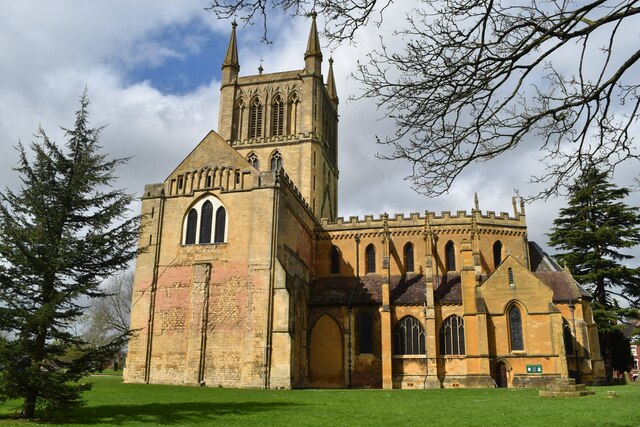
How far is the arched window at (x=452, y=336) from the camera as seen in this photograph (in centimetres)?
3291

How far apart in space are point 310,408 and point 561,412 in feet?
25.5

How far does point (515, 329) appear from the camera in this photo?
31781 millimetres

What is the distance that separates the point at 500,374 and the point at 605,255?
46.2ft

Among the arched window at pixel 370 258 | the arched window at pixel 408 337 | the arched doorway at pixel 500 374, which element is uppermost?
the arched window at pixel 370 258

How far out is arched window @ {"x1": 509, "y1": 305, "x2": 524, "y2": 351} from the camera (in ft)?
103

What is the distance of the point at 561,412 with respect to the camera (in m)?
16.0

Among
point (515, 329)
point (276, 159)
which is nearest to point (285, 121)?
point (276, 159)

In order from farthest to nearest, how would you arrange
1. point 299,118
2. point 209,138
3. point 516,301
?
point 299,118, point 209,138, point 516,301

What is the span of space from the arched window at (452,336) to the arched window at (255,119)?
75.5 ft

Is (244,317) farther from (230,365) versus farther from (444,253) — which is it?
(444,253)

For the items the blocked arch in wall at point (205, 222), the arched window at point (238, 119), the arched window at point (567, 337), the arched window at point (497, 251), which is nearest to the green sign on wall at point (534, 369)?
the arched window at point (567, 337)

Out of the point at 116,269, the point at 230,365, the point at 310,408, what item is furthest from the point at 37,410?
the point at 230,365

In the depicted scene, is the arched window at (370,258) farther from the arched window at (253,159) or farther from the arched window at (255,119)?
the arched window at (255,119)

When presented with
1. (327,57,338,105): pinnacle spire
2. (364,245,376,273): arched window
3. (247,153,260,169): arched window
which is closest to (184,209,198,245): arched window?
(364,245,376,273): arched window
